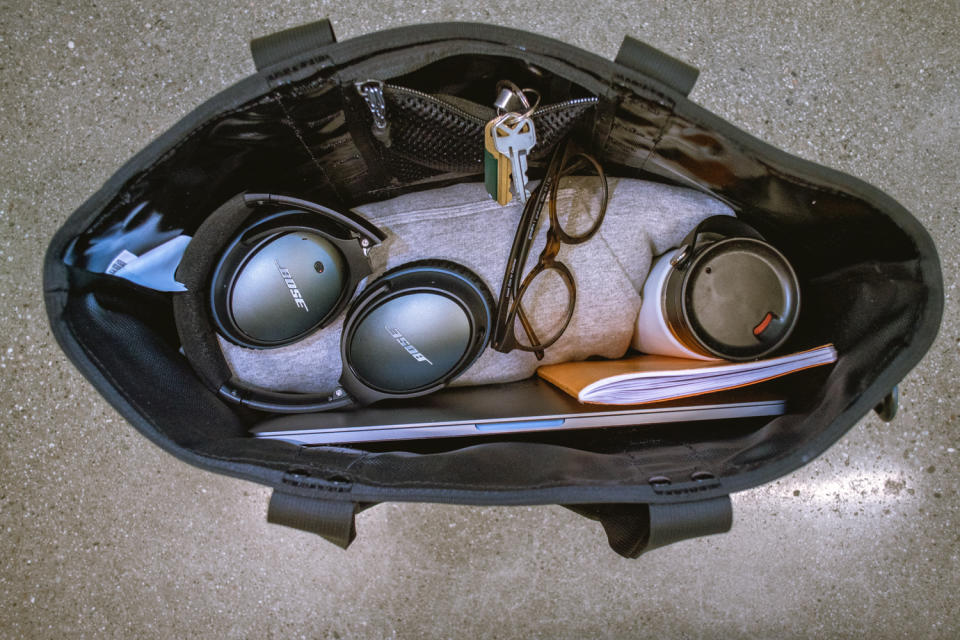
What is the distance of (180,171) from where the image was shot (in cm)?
60

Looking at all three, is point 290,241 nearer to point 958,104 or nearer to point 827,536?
point 827,536

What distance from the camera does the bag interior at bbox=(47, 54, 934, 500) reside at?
0.56 m

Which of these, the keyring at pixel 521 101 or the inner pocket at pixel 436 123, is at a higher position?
the keyring at pixel 521 101

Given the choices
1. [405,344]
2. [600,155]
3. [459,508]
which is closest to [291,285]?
[405,344]

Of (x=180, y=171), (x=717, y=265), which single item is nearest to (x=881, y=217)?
(x=717, y=265)

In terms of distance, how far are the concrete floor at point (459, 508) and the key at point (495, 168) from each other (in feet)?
1.48

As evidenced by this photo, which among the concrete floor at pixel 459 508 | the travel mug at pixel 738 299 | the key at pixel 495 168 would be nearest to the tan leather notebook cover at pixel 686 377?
the travel mug at pixel 738 299

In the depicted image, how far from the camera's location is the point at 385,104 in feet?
1.90

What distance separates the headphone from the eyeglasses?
4 centimetres

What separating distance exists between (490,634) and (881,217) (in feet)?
2.88

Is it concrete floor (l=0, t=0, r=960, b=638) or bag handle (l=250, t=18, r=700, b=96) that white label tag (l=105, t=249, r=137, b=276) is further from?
concrete floor (l=0, t=0, r=960, b=638)

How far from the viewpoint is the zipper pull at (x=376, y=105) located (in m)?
0.56

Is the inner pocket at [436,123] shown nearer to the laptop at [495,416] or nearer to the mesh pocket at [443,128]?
the mesh pocket at [443,128]

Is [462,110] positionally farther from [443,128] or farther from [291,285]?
[291,285]
